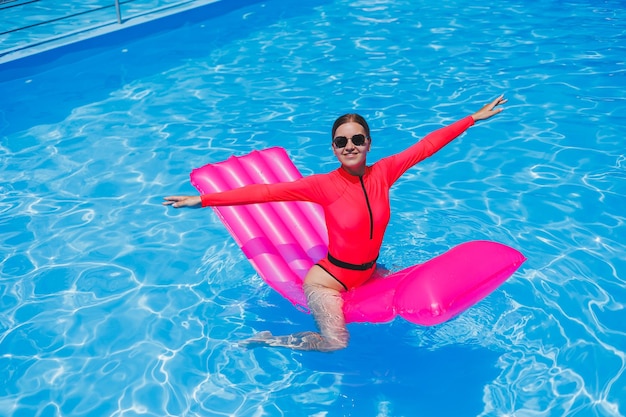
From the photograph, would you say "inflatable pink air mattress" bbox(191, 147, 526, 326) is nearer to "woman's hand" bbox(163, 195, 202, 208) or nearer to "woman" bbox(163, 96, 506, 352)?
"woman" bbox(163, 96, 506, 352)

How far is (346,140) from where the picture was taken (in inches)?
120

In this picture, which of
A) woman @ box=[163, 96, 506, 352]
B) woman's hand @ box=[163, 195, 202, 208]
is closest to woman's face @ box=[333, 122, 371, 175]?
woman @ box=[163, 96, 506, 352]

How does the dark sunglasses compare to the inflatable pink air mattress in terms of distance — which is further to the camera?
the dark sunglasses

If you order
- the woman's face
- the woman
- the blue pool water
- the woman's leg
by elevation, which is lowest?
the blue pool water

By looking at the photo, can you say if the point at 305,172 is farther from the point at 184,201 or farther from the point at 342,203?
the point at 184,201

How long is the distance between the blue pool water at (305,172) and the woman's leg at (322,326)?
18 centimetres

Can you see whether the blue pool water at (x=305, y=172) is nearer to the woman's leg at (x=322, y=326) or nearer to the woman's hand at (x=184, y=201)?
the woman's leg at (x=322, y=326)

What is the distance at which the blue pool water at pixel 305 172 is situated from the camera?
340cm

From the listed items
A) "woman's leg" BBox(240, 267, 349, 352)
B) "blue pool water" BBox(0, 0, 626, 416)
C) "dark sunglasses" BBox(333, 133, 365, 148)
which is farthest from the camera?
"blue pool water" BBox(0, 0, 626, 416)

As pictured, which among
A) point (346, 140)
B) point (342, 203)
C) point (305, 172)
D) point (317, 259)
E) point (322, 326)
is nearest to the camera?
point (346, 140)

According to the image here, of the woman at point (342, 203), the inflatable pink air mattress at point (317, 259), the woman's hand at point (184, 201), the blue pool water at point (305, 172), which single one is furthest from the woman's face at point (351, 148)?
the blue pool water at point (305, 172)

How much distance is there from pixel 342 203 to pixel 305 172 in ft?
7.12

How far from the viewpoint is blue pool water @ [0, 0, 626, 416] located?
11.1 feet

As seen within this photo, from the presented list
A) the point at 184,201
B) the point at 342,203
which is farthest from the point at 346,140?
the point at 184,201
